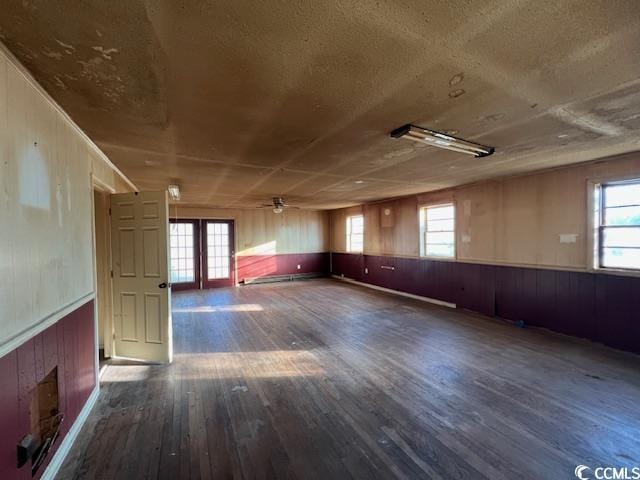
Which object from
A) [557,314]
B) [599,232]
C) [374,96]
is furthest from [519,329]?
[374,96]

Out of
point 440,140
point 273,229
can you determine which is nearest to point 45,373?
point 440,140

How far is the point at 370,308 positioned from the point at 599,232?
367 cm

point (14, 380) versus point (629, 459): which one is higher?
point (14, 380)

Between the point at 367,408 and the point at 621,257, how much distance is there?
377 cm

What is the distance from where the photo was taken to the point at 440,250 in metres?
6.19

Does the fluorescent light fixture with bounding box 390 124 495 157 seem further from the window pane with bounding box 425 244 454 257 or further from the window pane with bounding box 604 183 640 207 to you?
the window pane with bounding box 425 244 454 257

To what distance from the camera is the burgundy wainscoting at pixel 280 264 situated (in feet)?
29.4

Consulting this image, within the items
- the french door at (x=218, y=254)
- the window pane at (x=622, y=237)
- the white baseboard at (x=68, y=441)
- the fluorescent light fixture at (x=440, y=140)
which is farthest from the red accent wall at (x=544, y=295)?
the white baseboard at (x=68, y=441)

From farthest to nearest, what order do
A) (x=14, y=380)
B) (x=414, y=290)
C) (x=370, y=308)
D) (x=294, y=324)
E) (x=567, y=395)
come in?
(x=414, y=290) < (x=370, y=308) < (x=294, y=324) < (x=567, y=395) < (x=14, y=380)

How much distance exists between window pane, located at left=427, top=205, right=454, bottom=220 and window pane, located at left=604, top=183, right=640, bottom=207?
2.36 m

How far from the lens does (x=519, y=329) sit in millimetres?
4473

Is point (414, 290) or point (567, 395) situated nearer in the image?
point (567, 395)

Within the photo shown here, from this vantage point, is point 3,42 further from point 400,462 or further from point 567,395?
point 567,395

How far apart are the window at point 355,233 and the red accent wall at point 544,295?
2138 millimetres
